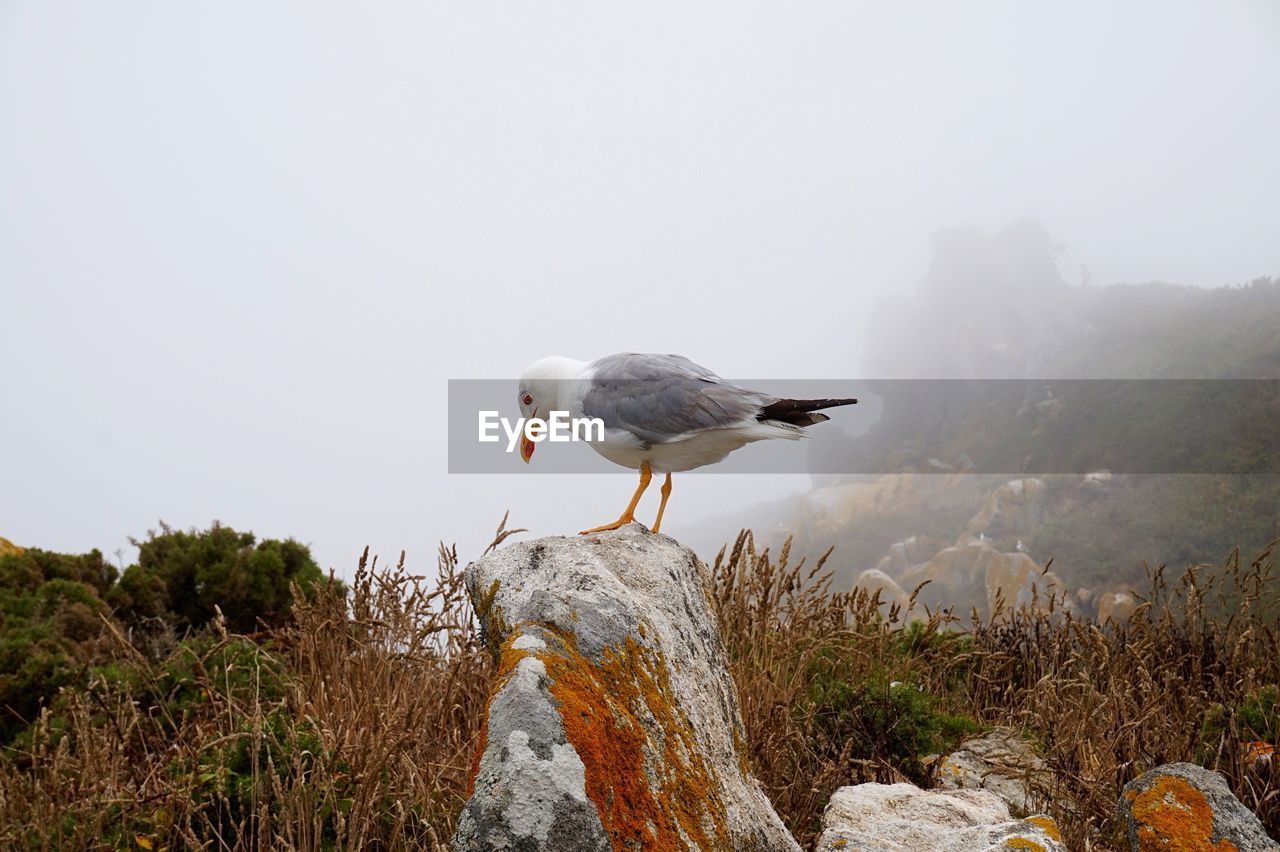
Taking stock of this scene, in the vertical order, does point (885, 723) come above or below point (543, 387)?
below

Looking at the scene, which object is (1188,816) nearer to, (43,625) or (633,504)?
(633,504)

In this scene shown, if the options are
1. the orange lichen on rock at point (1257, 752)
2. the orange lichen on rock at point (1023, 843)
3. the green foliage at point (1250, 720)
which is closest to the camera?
the orange lichen on rock at point (1023, 843)

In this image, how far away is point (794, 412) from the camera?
Result: 4.06 m

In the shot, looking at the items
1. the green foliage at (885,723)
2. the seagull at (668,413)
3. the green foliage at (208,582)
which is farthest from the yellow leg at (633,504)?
the green foliage at (208,582)

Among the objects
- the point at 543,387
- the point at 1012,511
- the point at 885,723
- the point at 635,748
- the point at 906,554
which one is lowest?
the point at 906,554

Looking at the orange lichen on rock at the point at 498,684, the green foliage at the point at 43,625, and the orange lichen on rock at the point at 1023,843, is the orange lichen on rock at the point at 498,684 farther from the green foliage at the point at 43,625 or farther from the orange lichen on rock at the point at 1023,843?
the green foliage at the point at 43,625

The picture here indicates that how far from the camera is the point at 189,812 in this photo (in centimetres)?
362

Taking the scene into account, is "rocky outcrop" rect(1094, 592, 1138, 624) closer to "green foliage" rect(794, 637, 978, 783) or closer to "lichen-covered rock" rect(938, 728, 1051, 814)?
"lichen-covered rock" rect(938, 728, 1051, 814)

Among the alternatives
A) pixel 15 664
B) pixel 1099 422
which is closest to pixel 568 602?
pixel 15 664

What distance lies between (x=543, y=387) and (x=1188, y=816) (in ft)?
12.9

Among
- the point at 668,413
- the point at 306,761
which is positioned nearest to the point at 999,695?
the point at 668,413

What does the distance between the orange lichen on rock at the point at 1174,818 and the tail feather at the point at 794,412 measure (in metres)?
2.58

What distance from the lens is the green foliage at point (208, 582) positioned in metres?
9.88

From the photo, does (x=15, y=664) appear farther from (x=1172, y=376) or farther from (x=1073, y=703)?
(x=1172, y=376)
